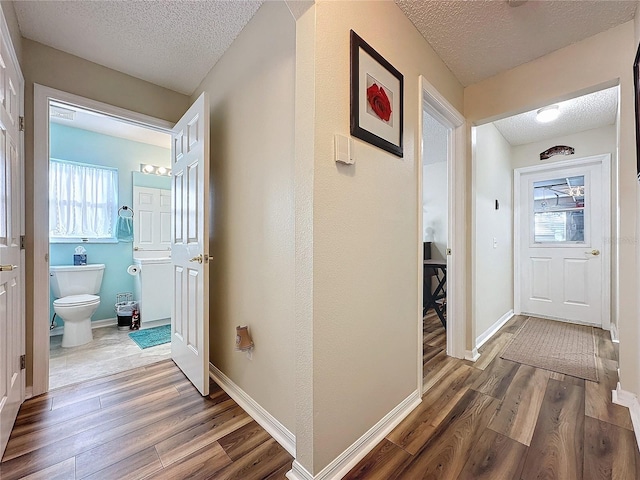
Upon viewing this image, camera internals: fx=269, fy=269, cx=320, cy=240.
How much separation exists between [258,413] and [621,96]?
2.97 metres

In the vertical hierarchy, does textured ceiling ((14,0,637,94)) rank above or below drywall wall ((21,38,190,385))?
above

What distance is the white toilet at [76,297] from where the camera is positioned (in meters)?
2.60

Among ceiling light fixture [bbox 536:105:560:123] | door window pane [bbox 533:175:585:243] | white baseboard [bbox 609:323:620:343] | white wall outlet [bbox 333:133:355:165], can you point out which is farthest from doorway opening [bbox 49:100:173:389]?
door window pane [bbox 533:175:585:243]

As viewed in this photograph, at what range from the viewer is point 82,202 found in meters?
3.27

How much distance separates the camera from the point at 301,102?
111 cm

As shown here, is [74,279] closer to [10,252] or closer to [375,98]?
[10,252]

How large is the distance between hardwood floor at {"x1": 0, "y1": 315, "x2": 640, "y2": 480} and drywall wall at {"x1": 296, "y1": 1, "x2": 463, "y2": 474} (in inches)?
10.1

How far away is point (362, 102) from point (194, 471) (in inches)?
72.4

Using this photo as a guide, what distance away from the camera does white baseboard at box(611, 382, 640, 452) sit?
144 cm

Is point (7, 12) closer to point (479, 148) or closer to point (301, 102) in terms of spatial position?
point (301, 102)

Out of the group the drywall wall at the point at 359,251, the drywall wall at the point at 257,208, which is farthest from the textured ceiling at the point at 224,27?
the drywall wall at the point at 359,251

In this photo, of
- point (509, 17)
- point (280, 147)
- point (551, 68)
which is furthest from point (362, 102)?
point (551, 68)

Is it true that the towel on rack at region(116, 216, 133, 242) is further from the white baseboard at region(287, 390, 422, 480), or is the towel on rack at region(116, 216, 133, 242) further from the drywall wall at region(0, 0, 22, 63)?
the white baseboard at region(287, 390, 422, 480)

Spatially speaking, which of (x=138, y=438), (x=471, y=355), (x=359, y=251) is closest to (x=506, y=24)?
(x=359, y=251)
